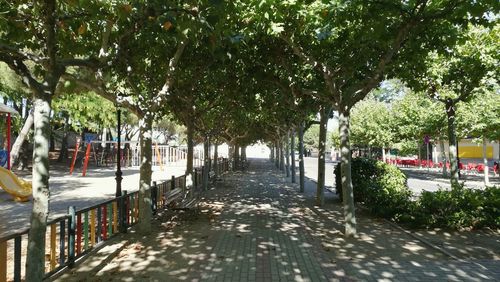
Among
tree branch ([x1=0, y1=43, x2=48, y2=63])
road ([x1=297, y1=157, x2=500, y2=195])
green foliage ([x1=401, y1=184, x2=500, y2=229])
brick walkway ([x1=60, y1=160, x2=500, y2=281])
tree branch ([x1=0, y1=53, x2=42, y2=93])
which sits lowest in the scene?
brick walkway ([x1=60, y1=160, x2=500, y2=281])

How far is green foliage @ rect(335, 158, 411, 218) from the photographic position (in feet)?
35.2

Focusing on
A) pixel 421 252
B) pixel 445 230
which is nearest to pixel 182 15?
pixel 421 252

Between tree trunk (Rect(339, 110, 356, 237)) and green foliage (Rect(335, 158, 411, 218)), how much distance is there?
199cm

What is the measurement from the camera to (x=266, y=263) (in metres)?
6.86

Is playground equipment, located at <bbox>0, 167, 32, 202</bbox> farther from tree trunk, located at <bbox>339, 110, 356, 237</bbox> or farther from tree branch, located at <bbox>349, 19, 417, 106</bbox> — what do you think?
tree branch, located at <bbox>349, 19, 417, 106</bbox>

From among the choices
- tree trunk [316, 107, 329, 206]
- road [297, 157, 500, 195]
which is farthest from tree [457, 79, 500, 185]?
tree trunk [316, 107, 329, 206]

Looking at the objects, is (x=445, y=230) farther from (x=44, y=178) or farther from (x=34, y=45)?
(x=34, y=45)

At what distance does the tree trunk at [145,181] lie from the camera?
29.5 feet

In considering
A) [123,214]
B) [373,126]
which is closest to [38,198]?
[123,214]

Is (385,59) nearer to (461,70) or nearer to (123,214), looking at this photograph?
(461,70)

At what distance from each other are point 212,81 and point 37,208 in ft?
33.0

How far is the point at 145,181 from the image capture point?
29.9 feet

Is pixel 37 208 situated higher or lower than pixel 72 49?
lower

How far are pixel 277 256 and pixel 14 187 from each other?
1119cm
